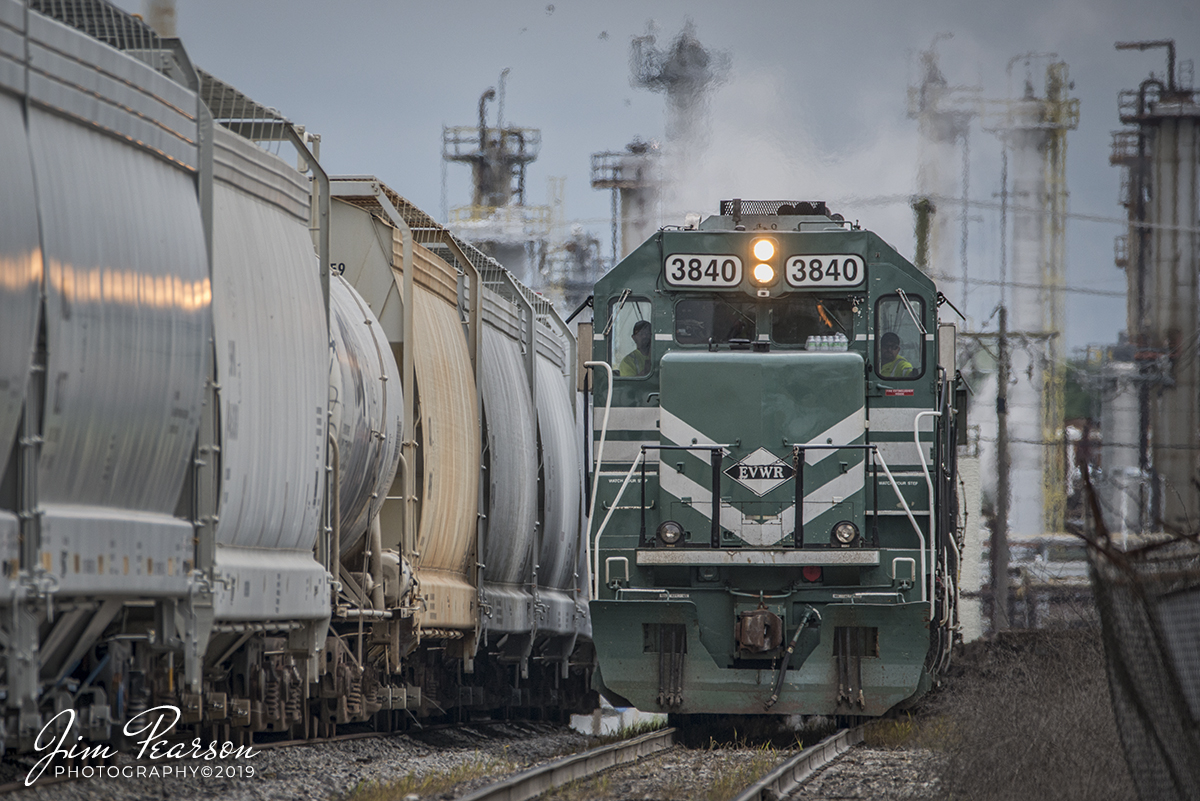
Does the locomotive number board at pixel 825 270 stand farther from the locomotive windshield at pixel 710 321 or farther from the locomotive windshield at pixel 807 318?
the locomotive windshield at pixel 710 321

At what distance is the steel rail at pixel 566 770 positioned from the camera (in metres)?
8.20

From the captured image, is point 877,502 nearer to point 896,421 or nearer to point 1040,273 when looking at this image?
point 896,421

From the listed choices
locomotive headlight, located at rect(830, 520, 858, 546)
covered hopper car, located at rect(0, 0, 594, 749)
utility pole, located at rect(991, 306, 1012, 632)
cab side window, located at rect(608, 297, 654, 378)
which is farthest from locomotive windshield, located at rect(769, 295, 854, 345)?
utility pole, located at rect(991, 306, 1012, 632)

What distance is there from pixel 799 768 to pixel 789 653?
47.3 inches

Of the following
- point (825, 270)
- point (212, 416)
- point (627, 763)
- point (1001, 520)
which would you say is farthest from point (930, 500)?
point (1001, 520)

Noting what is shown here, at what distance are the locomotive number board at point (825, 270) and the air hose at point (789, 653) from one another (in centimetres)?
256

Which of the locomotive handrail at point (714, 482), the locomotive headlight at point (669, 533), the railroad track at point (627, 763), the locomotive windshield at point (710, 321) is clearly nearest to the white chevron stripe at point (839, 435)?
the locomotive handrail at point (714, 482)

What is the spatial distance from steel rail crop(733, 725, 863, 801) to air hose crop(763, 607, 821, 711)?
1.59ft

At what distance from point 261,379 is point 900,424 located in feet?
18.1

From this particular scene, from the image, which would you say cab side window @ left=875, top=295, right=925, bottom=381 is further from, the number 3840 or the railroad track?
the railroad track

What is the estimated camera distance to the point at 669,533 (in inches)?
446

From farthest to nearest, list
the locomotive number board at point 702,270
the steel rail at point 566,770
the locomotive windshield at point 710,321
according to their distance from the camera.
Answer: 1. the locomotive windshield at point 710,321
2. the locomotive number board at point 702,270
3. the steel rail at point 566,770

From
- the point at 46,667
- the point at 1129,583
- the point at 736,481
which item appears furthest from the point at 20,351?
the point at 736,481

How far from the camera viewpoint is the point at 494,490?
13.8 meters
